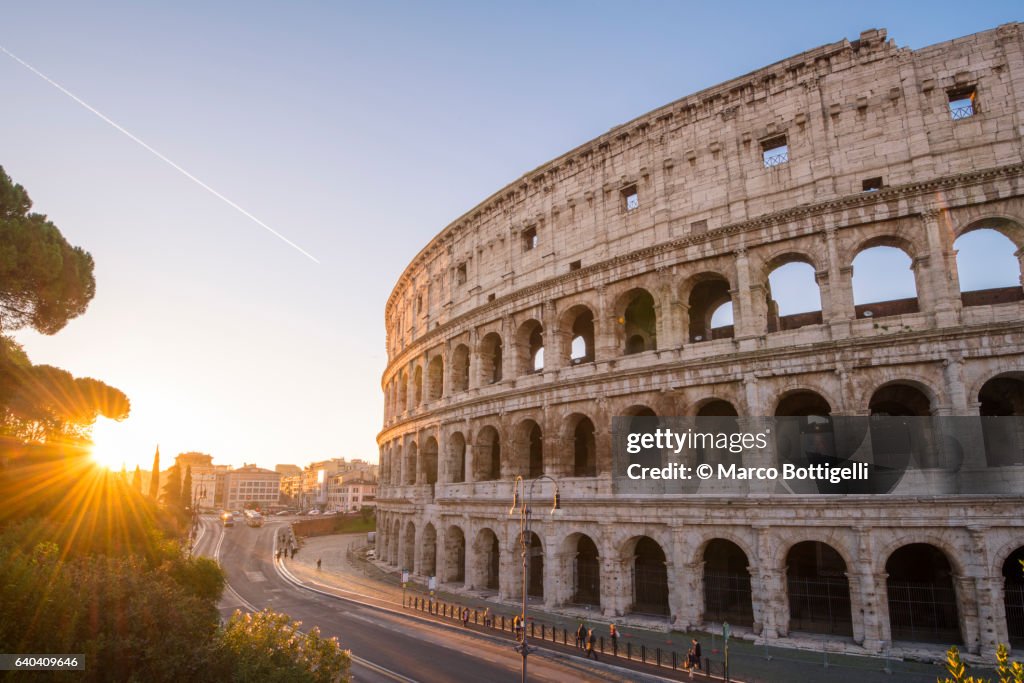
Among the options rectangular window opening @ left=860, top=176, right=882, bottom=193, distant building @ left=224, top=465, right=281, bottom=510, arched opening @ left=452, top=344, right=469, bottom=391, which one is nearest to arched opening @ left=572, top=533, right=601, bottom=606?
arched opening @ left=452, top=344, right=469, bottom=391

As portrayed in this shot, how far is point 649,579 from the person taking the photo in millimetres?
24328

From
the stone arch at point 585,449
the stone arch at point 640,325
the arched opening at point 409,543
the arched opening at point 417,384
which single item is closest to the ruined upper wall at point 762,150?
the stone arch at point 640,325

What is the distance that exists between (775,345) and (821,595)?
29.2ft

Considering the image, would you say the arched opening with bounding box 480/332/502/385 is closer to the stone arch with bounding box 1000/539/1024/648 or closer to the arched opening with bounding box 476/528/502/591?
the arched opening with bounding box 476/528/502/591

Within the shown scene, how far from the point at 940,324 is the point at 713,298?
10.1 m

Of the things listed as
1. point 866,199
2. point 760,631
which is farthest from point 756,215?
point 760,631

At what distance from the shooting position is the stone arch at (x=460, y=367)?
33.8 m

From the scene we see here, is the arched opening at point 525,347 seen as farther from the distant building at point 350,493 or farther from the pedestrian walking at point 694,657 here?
the distant building at point 350,493

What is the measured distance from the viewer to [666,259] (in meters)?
24.4

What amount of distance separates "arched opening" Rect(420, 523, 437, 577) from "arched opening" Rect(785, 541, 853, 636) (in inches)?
772

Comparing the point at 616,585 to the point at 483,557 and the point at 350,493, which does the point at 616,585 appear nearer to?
→ the point at 483,557

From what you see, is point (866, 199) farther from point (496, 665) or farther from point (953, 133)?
point (496, 665)

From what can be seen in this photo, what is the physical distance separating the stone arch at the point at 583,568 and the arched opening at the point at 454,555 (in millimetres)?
6857

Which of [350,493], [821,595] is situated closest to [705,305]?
[821,595]
